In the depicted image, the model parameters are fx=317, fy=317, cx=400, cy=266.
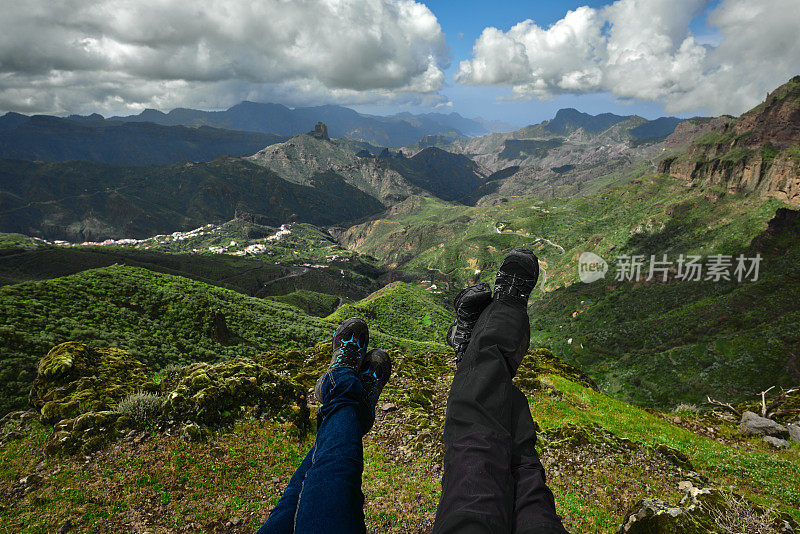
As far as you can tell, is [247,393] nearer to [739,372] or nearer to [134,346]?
[134,346]

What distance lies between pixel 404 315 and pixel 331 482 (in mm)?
151013

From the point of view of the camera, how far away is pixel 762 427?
12.8m

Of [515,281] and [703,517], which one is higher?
[515,281]

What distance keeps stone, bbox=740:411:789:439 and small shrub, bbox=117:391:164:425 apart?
21.4 metres

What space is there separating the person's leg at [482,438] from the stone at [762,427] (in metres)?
15.0

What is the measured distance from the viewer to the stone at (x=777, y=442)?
11.5 meters

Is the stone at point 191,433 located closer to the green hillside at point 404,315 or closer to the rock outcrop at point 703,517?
the rock outcrop at point 703,517

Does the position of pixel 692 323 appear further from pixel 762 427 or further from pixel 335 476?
pixel 335 476

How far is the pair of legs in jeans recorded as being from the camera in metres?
3.40

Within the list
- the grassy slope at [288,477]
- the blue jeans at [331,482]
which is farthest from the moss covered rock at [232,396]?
the blue jeans at [331,482]

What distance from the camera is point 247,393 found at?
1002cm

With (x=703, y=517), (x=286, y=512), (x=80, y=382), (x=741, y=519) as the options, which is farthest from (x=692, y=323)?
(x=80, y=382)

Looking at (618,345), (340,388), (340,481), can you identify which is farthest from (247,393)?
(618,345)

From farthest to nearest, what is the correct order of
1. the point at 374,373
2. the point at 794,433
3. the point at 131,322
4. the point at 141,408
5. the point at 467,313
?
1. the point at 131,322
2. the point at 794,433
3. the point at 141,408
4. the point at 467,313
5. the point at 374,373
